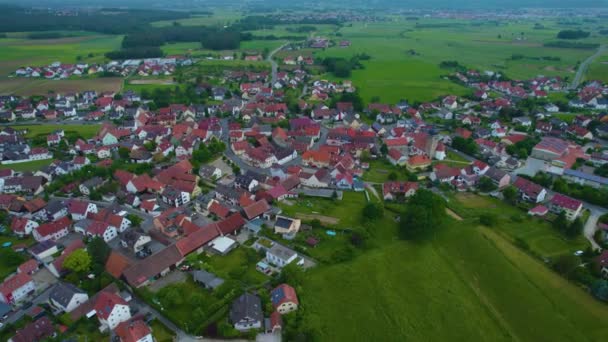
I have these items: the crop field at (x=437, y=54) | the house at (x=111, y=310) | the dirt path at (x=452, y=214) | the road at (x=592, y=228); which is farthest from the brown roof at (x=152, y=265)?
the crop field at (x=437, y=54)

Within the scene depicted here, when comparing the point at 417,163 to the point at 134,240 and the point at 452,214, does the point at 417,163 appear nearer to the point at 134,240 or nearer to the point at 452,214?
the point at 452,214

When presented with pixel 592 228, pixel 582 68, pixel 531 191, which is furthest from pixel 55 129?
pixel 582 68

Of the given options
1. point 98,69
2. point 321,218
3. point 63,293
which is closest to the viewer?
point 63,293

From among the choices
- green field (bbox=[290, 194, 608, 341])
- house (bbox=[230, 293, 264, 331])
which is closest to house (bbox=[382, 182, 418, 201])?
green field (bbox=[290, 194, 608, 341])

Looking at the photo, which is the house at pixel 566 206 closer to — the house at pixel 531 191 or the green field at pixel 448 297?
the house at pixel 531 191

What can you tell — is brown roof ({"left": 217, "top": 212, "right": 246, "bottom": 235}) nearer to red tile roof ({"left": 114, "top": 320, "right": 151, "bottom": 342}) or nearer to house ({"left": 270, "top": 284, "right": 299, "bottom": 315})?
house ({"left": 270, "top": 284, "right": 299, "bottom": 315})
